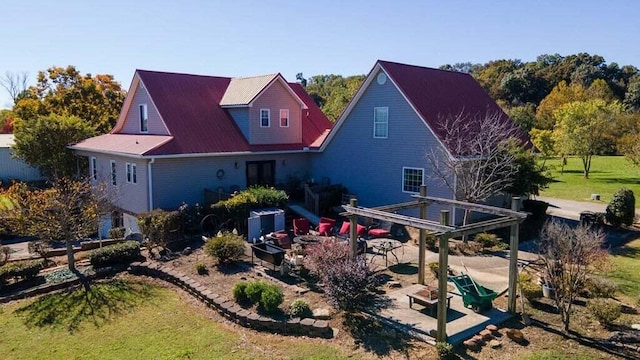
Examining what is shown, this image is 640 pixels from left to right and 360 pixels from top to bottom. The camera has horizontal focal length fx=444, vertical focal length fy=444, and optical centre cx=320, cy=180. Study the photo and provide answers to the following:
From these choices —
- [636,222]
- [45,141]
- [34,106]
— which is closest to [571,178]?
[636,222]

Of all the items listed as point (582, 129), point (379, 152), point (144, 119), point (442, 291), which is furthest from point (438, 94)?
point (582, 129)

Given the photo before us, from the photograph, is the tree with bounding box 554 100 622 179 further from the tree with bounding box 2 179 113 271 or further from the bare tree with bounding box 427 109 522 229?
the tree with bounding box 2 179 113 271

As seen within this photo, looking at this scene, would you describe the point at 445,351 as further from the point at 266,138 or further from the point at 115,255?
the point at 266,138

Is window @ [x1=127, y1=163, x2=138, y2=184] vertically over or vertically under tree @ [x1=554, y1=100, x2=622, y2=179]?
under

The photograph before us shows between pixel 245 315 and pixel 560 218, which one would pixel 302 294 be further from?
pixel 560 218

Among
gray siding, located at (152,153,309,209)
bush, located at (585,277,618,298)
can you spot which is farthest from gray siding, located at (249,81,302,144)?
bush, located at (585,277,618,298)

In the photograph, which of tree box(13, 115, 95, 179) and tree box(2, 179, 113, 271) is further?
tree box(13, 115, 95, 179)
